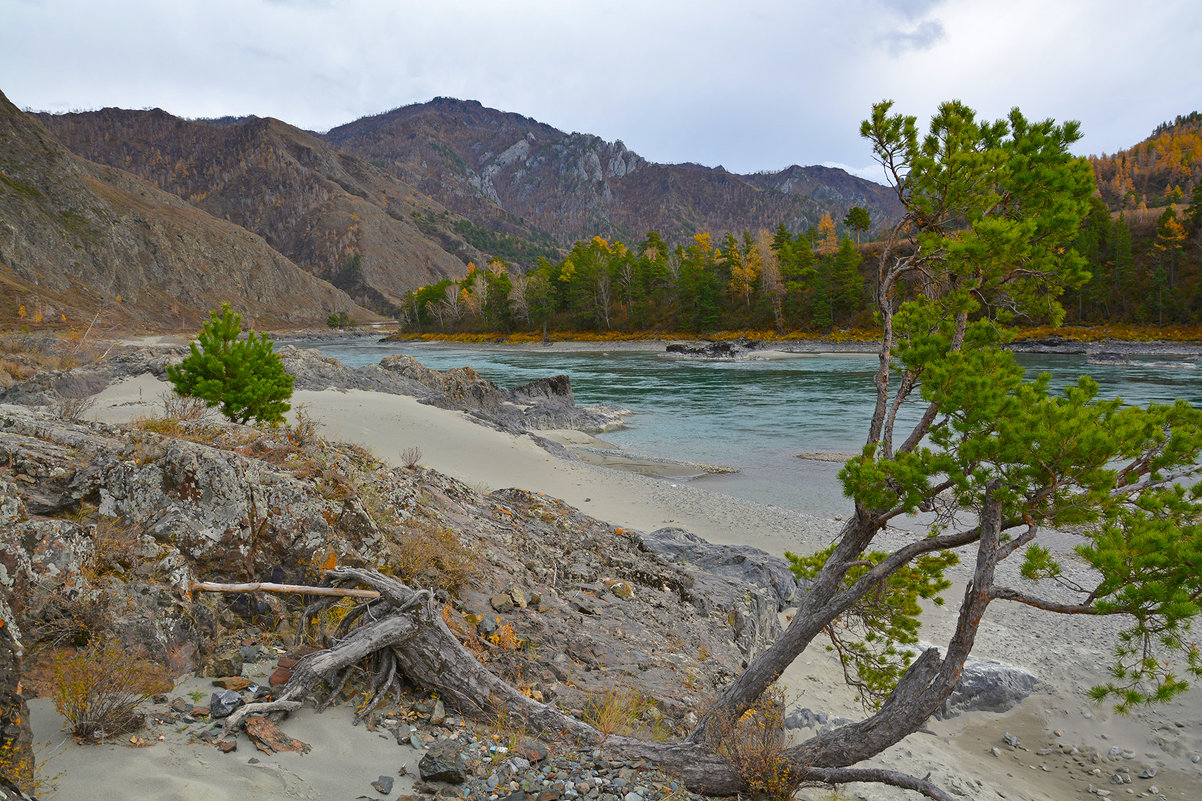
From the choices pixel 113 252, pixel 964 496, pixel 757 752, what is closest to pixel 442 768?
pixel 757 752

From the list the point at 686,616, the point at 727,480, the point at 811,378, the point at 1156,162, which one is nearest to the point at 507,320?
the point at 811,378

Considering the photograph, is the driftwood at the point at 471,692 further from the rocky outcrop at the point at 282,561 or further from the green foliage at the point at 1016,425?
the green foliage at the point at 1016,425

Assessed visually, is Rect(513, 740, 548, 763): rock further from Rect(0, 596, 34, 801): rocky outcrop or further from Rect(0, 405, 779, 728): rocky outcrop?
Rect(0, 596, 34, 801): rocky outcrop

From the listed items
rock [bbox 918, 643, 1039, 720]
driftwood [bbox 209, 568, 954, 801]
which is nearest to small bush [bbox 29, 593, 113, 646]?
driftwood [bbox 209, 568, 954, 801]

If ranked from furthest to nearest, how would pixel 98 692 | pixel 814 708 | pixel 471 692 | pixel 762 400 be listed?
pixel 762 400 < pixel 814 708 < pixel 471 692 < pixel 98 692

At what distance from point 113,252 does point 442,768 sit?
139m

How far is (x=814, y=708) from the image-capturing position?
6.52m

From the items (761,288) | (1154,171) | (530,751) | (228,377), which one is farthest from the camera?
(1154,171)

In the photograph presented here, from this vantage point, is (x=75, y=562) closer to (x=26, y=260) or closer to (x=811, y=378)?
(x=811, y=378)

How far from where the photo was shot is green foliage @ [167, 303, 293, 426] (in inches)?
426

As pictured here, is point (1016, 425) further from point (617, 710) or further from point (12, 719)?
point (12, 719)

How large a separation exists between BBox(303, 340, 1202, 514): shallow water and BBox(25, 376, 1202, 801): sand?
3428 millimetres

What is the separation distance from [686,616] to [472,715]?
3.54m

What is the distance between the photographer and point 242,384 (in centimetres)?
1106
